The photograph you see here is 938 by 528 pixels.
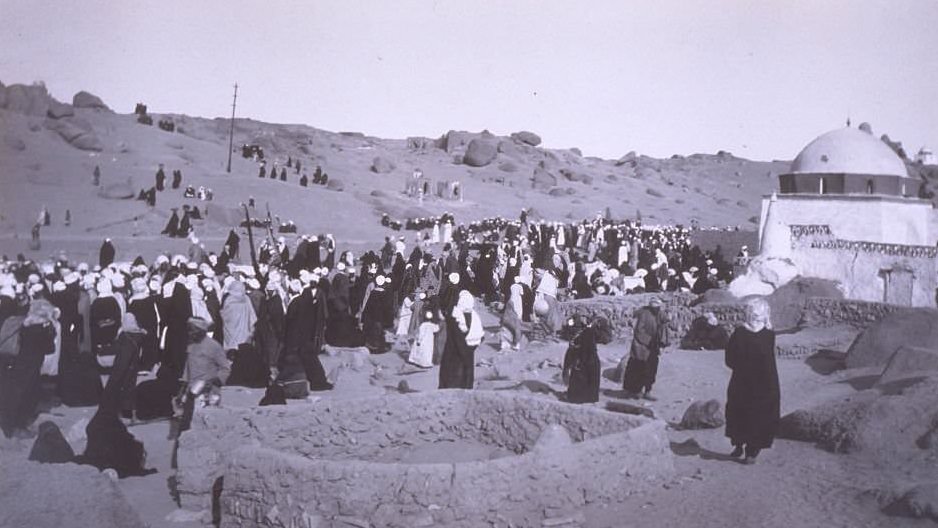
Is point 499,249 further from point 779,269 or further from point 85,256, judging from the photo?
point 85,256

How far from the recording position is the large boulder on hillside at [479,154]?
64125mm

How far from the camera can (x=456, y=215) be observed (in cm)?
4231

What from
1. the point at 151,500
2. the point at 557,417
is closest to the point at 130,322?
the point at 151,500

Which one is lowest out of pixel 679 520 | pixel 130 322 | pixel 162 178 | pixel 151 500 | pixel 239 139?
pixel 151 500

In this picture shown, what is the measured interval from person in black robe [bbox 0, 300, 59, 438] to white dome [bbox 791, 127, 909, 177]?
2399cm

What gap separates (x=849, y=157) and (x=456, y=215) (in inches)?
840

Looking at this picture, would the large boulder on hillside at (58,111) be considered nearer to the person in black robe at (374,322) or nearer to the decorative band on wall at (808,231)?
the person in black robe at (374,322)

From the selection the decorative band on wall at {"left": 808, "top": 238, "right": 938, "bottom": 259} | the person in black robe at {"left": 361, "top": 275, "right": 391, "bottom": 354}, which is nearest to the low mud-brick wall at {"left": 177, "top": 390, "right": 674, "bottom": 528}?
the person in black robe at {"left": 361, "top": 275, "right": 391, "bottom": 354}

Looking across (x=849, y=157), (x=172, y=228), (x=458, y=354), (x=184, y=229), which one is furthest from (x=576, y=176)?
(x=458, y=354)

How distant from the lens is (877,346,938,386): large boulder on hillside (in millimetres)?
8086

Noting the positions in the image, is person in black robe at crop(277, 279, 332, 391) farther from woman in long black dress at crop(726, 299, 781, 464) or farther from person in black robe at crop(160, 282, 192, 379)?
woman in long black dress at crop(726, 299, 781, 464)

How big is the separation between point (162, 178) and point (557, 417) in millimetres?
27284

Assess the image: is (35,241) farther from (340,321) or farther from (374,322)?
(374,322)

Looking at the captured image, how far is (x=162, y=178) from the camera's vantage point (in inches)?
1214
